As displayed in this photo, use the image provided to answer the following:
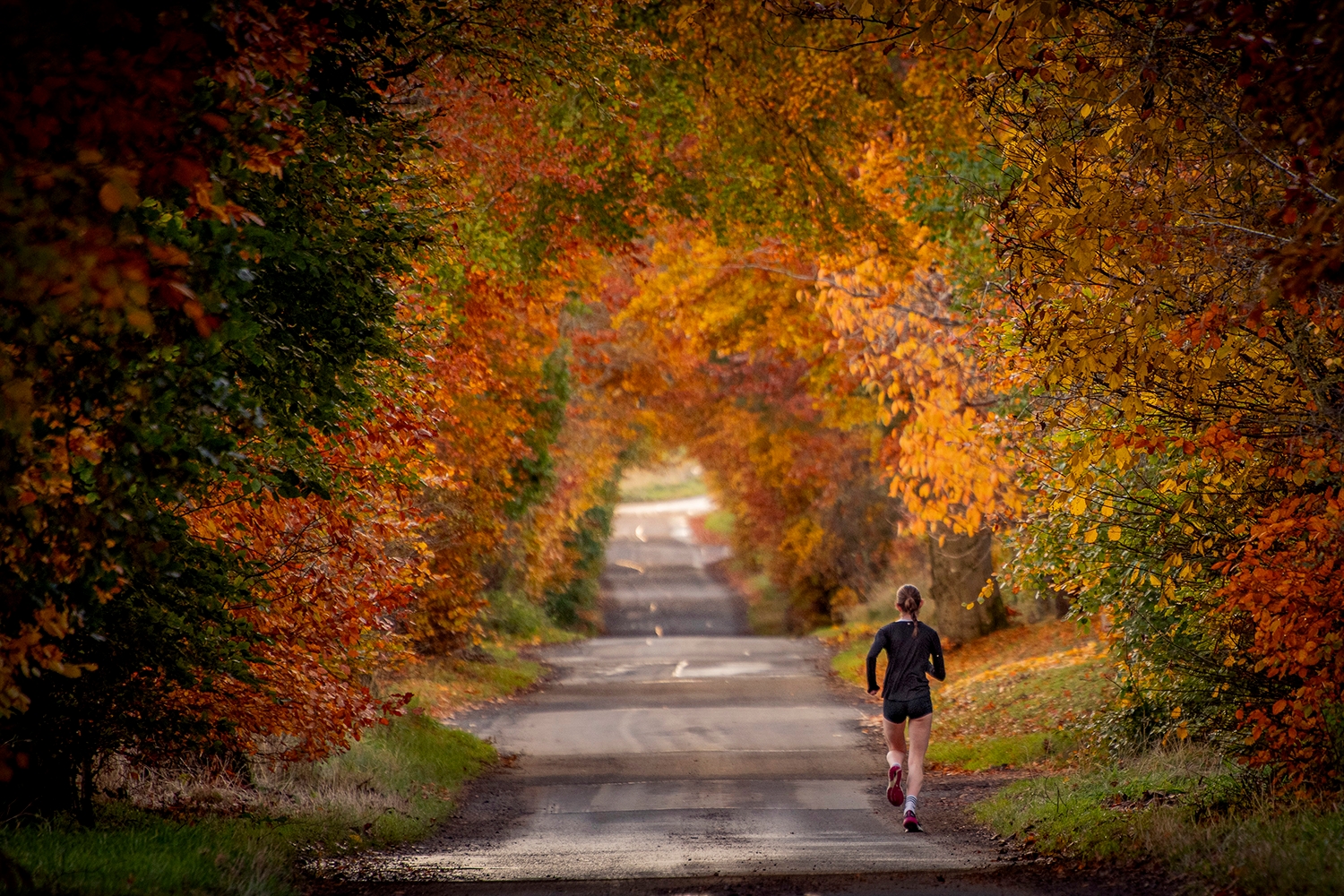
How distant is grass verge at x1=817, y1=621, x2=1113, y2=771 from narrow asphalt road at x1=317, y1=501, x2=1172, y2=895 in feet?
2.79

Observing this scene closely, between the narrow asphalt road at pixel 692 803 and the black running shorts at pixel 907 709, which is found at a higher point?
the black running shorts at pixel 907 709

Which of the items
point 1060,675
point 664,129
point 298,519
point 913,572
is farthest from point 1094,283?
point 913,572

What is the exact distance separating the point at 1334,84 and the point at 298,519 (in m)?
7.23

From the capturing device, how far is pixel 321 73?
8188 millimetres

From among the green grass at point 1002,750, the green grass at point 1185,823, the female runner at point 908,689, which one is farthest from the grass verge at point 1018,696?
the female runner at point 908,689

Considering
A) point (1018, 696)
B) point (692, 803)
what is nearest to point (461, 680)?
point (1018, 696)

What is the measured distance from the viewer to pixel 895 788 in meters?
10.8

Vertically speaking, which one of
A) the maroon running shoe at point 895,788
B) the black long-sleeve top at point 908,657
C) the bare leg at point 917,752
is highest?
the black long-sleeve top at point 908,657

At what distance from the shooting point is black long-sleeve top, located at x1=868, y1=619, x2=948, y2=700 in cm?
1091

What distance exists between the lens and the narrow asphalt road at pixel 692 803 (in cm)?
870

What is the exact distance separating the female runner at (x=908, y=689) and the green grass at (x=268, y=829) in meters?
4.11

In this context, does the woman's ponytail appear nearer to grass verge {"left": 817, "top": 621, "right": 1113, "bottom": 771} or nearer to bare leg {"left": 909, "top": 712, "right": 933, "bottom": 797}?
bare leg {"left": 909, "top": 712, "right": 933, "bottom": 797}

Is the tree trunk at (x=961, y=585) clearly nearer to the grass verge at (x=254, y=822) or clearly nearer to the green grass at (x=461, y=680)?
the green grass at (x=461, y=680)

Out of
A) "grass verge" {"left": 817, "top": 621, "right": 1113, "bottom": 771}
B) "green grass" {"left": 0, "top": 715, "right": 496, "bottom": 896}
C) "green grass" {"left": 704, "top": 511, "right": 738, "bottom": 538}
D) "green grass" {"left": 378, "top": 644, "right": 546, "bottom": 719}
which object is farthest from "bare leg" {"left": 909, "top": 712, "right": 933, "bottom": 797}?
"green grass" {"left": 704, "top": 511, "right": 738, "bottom": 538}
